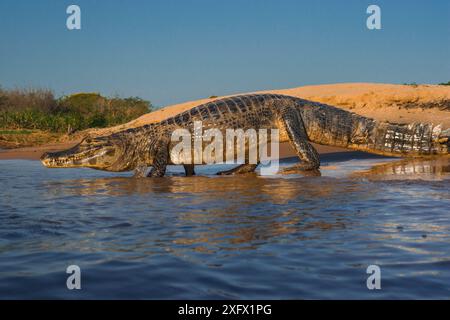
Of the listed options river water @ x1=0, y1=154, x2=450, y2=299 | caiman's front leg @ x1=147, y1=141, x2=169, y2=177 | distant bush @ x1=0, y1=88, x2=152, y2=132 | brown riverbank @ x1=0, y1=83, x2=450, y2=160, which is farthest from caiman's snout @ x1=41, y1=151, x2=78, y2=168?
distant bush @ x1=0, y1=88, x2=152, y2=132

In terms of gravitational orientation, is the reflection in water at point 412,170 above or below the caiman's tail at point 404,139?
below

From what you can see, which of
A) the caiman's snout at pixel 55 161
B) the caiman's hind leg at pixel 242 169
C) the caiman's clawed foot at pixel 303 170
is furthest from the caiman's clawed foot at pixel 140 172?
the caiman's clawed foot at pixel 303 170

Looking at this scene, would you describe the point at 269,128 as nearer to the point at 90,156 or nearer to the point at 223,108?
the point at 223,108

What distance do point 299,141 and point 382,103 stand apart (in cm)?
845

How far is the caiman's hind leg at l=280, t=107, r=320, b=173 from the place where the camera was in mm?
9188

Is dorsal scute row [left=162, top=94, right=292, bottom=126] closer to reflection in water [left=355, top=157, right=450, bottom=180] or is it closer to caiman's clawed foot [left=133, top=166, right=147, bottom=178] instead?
caiman's clawed foot [left=133, top=166, right=147, bottom=178]

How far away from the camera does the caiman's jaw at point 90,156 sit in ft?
31.3

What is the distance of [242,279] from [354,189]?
12.2 feet

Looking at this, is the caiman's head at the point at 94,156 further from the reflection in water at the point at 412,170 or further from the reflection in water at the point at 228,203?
the reflection in water at the point at 412,170

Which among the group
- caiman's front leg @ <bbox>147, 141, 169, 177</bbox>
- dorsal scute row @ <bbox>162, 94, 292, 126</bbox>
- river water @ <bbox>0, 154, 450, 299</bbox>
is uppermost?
dorsal scute row @ <bbox>162, 94, 292, 126</bbox>

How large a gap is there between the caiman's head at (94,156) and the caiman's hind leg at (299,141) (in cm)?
266

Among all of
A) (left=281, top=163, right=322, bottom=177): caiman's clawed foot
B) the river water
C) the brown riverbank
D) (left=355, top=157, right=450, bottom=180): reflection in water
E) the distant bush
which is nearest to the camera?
the river water

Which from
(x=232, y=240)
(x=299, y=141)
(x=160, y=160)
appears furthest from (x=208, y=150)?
(x=232, y=240)
